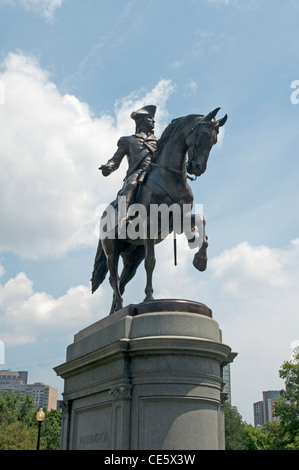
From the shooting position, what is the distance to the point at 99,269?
13.6 meters

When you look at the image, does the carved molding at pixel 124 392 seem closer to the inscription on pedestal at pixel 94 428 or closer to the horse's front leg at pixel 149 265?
the inscription on pedestal at pixel 94 428

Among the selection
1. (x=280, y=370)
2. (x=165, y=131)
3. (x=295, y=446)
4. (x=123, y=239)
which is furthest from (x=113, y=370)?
(x=280, y=370)

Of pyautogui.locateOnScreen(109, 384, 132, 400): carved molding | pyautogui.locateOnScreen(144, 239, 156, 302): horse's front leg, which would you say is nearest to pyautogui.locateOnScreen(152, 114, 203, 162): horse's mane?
pyautogui.locateOnScreen(144, 239, 156, 302): horse's front leg

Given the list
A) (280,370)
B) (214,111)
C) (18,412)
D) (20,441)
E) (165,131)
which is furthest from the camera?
(18,412)

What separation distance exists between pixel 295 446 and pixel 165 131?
3007 cm

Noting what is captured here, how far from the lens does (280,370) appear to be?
3938 centimetres

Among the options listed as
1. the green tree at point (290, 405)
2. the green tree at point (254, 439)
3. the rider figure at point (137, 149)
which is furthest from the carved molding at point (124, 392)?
the green tree at point (254, 439)

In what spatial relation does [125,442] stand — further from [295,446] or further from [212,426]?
[295,446]

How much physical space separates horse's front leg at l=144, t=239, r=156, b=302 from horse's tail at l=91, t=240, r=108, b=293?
8.84ft

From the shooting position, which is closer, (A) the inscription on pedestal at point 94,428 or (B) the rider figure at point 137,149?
(A) the inscription on pedestal at point 94,428

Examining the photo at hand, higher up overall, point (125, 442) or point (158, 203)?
point (158, 203)

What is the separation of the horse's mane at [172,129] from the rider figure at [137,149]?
56 cm

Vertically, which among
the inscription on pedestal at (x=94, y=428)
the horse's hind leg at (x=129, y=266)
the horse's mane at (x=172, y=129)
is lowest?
the inscription on pedestal at (x=94, y=428)

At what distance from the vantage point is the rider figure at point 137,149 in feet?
38.8
